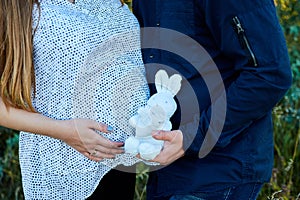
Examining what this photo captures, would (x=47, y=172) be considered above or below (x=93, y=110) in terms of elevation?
below

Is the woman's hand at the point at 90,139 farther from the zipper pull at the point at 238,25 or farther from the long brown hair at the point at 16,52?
the zipper pull at the point at 238,25

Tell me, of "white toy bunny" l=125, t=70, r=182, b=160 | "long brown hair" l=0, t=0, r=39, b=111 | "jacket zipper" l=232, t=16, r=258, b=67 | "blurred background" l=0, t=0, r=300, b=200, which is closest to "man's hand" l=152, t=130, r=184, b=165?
"white toy bunny" l=125, t=70, r=182, b=160

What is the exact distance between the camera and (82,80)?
1980mm

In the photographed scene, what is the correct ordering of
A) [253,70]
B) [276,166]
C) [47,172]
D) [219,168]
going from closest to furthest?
[253,70] → [219,168] → [47,172] → [276,166]

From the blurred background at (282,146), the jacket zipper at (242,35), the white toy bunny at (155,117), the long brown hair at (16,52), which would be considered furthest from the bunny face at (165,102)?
the blurred background at (282,146)

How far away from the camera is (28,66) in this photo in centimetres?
194

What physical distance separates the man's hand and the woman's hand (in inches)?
7.3

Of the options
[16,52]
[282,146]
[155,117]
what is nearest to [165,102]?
[155,117]

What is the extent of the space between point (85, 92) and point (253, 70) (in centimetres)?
54

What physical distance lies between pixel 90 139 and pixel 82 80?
0.18 m

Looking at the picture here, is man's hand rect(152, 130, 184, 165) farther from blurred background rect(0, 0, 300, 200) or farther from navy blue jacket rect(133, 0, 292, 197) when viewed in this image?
blurred background rect(0, 0, 300, 200)

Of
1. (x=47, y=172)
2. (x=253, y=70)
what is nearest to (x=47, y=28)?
(x=47, y=172)

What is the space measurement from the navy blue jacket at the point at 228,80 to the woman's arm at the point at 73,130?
20 cm

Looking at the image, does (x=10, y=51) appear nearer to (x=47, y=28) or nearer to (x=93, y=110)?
(x=47, y=28)
